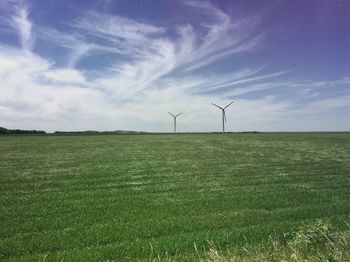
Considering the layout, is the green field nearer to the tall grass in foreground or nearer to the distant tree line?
the tall grass in foreground

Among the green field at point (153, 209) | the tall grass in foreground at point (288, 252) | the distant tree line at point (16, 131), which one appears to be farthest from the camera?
the distant tree line at point (16, 131)

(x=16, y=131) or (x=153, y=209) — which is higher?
(x=16, y=131)

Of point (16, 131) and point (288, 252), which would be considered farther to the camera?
point (16, 131)

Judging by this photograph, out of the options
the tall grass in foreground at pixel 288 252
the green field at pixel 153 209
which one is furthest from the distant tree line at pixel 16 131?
the tall grass in foreground at pixel 288 252

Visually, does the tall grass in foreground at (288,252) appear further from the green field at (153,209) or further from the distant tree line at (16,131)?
the distant tree line at (16,131)

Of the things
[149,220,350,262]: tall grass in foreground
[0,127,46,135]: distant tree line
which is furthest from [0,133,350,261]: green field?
[0,127,46,135]: distant tree line

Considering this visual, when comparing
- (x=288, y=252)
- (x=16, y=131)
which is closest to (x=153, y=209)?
(x=288, y=252)

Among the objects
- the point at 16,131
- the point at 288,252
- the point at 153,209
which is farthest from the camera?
the point at 16,131

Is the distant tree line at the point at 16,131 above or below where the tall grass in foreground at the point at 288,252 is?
above

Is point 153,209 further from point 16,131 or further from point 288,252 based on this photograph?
point 16,131

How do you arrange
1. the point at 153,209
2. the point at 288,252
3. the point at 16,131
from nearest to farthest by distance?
the point at 288,252
the point at 153,209
the point at 16,131

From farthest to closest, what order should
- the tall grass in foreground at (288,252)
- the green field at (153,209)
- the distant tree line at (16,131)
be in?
1. the distant tree line at (16,131)
2. the green field at (153,209)
3. the tall grass in foreground at (288,252)

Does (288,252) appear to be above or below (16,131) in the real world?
below

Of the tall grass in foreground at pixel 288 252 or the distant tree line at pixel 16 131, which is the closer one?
the tall grass in foreground at pixel 288 252
